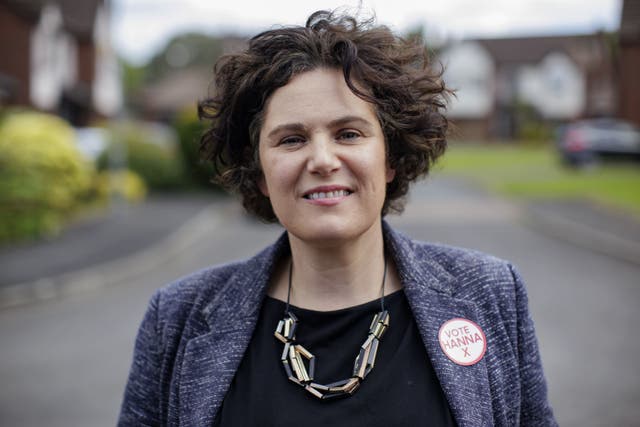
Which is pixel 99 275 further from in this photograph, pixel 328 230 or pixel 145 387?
pixel 328 230

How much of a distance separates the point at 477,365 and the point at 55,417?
13.2 ft

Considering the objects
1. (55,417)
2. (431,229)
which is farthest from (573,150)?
(55,417)

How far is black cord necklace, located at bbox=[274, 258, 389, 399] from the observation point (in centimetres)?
187

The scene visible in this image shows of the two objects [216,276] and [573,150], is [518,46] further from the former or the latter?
[216,276]

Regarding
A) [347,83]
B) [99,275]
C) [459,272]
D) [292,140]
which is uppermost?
[347,83]

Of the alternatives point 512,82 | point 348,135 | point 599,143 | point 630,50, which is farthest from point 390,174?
point 512,82

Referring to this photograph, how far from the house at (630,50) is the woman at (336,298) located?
3.05 m

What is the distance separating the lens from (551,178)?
24.4m

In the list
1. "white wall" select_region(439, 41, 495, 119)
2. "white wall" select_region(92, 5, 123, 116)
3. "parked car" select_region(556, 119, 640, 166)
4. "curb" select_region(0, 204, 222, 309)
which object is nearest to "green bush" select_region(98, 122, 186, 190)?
"curb" select_region(0, 204, 222, 309)

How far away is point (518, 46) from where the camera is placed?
52000 mm

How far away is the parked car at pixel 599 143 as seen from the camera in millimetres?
26188

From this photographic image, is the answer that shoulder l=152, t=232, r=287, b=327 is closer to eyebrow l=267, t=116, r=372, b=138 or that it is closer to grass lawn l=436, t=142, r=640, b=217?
eyebrow l=267, t=116, r=372, b=138

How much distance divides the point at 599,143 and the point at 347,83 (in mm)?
26677

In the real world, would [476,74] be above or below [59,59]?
above
